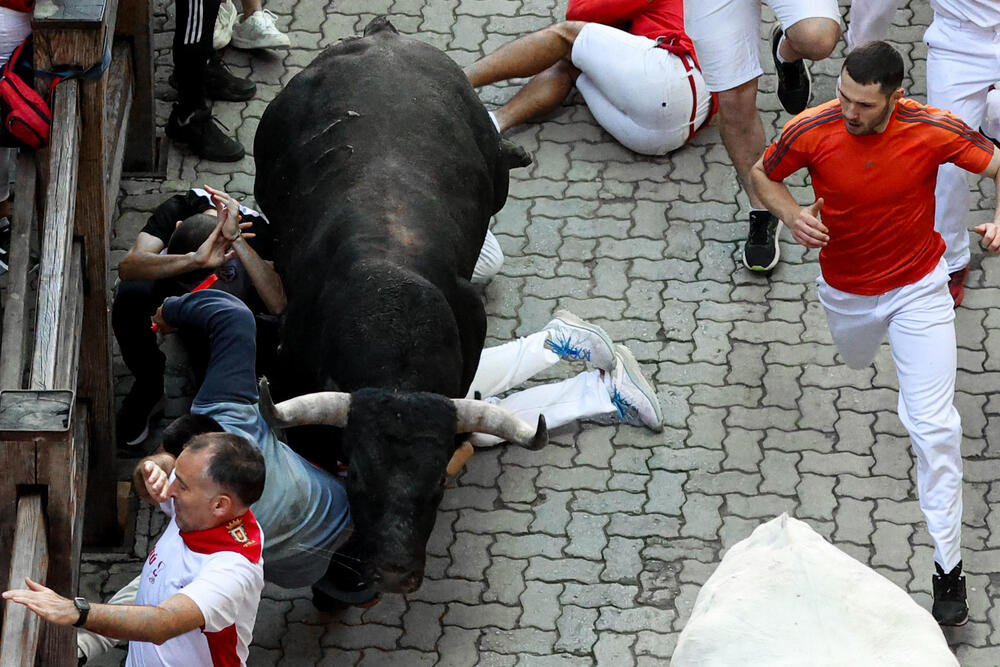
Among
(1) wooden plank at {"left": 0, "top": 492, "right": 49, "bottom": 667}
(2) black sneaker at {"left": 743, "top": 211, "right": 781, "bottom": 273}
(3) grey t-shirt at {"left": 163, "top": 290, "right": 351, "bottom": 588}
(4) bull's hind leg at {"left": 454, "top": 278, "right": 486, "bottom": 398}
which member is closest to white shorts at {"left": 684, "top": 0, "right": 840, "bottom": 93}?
(2) black sneaker at {"left": 743, "top": 211, "right": 781, "bottom": 273}

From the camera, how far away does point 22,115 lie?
19.5 feet

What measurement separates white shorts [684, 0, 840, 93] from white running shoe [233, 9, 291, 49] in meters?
2.77

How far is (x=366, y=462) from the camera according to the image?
5.77 metres

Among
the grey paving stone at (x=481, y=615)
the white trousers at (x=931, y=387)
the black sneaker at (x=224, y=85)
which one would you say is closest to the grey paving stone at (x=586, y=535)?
the grey paving stone at (x=481, y=615)

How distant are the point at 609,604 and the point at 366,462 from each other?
5.07ft

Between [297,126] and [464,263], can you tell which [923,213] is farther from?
[297,126]

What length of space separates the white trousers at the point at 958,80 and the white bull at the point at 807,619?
4.43 metres

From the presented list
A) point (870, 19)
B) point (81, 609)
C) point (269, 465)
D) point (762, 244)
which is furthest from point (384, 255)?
point (870, 19)

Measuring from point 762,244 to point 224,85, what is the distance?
11.4 feet

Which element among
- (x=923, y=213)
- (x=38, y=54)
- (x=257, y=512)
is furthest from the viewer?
(x=923, y=213)

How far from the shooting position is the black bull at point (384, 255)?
577 cm

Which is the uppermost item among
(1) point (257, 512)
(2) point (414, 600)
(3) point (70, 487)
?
(3) point (70, 487)

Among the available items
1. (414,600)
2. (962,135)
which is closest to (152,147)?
(414,600)

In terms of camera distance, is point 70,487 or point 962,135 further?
point 962,135
